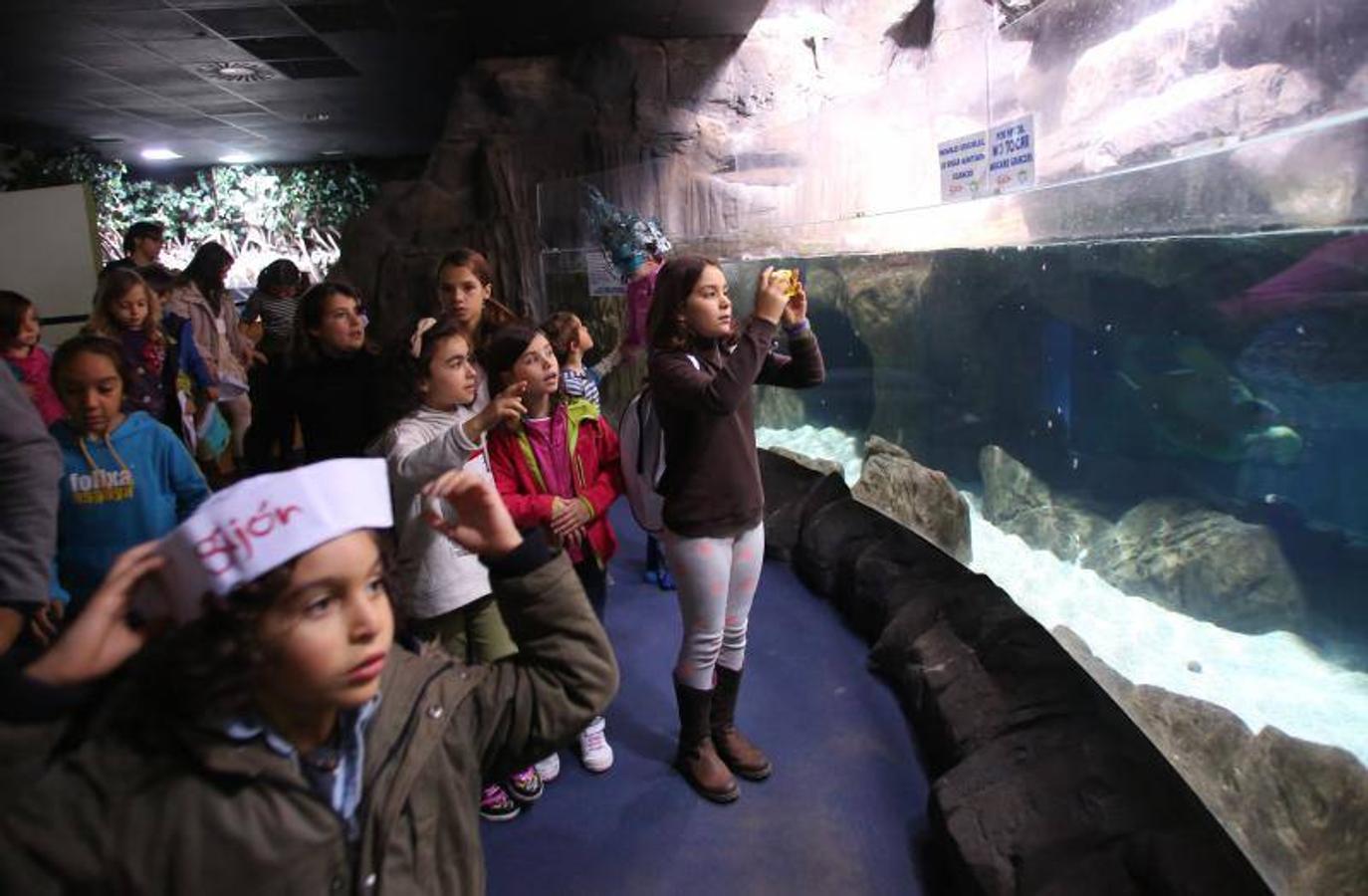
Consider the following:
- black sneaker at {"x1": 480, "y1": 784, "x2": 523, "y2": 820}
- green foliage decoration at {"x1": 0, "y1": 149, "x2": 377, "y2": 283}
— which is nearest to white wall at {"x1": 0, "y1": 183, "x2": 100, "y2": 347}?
black sneaker at {"x1": 480, "y1": 784, "x2": 523, "y2": 820}

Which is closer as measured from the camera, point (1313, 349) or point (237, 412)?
point (1313, 349)

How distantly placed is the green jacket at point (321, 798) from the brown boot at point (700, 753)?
5.08ft

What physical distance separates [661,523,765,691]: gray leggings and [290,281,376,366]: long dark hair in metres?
1.43

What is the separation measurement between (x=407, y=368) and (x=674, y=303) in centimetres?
90

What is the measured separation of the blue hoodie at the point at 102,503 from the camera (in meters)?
2.26

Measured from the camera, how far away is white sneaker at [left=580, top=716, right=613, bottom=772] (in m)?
2.90

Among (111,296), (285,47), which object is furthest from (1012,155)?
(285,47)

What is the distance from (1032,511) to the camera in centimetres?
434

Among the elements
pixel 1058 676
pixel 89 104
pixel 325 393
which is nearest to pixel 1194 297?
pixel 1058 676

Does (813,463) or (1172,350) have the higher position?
(1172,350)

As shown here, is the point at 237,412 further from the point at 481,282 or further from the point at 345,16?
the point at 345,16

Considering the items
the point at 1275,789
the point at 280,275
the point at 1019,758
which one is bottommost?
the point at 1019,758

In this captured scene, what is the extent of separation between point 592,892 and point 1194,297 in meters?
2.92

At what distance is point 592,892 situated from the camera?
7.69 feet
